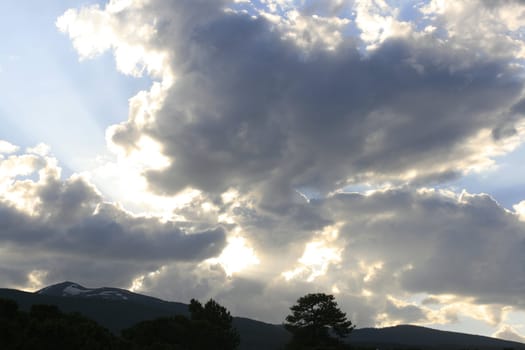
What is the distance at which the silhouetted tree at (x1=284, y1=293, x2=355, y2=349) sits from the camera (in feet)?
388

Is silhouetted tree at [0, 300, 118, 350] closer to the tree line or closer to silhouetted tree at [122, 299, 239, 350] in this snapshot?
the tree line

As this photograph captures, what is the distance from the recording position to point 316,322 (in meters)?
120

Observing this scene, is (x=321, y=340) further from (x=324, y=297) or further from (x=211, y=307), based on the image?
(x=211, y=307)

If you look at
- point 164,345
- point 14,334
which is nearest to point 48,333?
point 14,334

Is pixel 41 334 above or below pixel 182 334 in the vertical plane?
below

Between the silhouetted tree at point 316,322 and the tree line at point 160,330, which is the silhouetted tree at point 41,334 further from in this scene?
the silhouetted tree at point 316,322

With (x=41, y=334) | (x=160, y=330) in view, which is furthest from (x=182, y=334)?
(x=41, y=334)

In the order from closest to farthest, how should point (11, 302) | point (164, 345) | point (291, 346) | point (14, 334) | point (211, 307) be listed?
point (14, 334)
point (11, 302)
point (164, 345)
point (291, 346)
point (211, 307)

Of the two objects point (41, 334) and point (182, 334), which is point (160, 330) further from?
point (41, 334)

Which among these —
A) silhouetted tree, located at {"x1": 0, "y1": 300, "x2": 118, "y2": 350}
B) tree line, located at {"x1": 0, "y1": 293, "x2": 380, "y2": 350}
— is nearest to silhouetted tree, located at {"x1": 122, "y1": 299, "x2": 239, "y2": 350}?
tree line, located at {"x1": 0, "y1": 293, "x2": 380, "y2": 350}

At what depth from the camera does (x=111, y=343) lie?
7350cm

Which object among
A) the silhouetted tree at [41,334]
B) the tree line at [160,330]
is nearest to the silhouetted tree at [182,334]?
the tree line at [160,330]

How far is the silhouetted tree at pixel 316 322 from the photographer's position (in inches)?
4658

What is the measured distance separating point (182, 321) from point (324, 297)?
30464 mm
